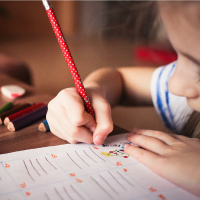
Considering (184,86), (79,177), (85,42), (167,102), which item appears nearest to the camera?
(79,177)

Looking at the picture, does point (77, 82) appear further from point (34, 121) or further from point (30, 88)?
point (30, 88)

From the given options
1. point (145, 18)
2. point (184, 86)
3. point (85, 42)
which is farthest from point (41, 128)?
point (85, 42)

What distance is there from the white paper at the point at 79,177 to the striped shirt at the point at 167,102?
0.25 m

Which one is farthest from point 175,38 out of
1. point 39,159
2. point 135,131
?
point 39,159

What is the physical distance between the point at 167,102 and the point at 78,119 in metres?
0.32

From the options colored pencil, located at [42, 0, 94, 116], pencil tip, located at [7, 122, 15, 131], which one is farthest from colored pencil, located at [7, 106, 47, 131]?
colored pencil, located at [42, 0, 94, 116]

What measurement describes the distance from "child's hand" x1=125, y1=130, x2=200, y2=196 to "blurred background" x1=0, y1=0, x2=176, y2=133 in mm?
102

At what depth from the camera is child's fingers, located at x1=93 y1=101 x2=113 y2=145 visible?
0.34 m

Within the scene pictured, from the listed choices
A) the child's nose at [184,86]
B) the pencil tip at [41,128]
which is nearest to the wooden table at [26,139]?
the pencil tip at [41,128]

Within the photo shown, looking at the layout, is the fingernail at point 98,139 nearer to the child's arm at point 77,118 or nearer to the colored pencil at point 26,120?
the child's arm at point 77,118

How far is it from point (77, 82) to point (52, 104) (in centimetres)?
6

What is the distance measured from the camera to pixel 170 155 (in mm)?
312

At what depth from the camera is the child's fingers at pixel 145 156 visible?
1.00 ft

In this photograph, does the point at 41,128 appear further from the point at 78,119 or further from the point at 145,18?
the point at 145,18
